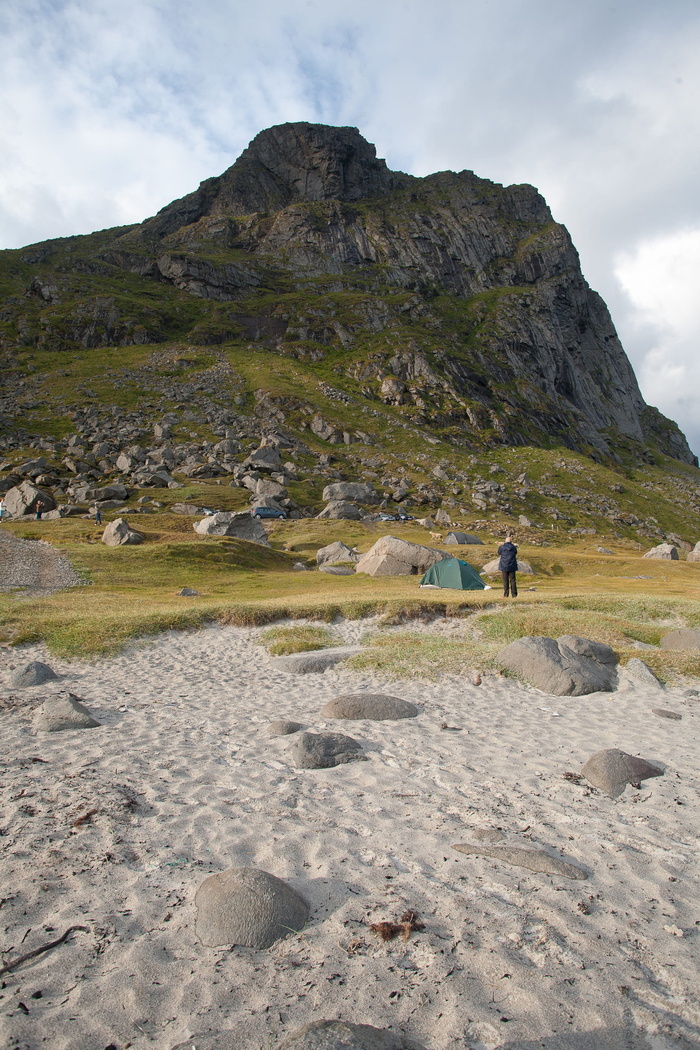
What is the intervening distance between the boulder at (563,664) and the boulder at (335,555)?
34691 mm

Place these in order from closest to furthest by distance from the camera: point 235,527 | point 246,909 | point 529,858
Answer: point 246,909
point 529,858
point 235,527

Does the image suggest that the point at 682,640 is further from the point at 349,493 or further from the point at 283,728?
the point at 349,493

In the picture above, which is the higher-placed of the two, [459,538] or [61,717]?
[459,538]

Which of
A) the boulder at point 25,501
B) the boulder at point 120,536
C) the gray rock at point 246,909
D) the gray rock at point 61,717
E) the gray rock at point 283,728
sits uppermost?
the boulder at point 25,501

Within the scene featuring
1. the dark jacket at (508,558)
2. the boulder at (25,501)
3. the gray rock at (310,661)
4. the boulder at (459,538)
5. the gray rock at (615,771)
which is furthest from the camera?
the boulder at (459,538)

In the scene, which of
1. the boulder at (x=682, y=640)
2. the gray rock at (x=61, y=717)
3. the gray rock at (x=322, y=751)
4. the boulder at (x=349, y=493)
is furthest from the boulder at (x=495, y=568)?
the gray rock at (x=61, y=717)

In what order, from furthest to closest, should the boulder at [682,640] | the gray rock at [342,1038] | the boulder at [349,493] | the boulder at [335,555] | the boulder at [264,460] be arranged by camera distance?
the boulder at [264,460], the boulder at [349,493], the boulder at [335,555], the boulder at [682,640], the gray rock at [342,1038]

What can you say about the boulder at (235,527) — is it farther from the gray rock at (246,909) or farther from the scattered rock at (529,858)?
the gray rock at (246,909)

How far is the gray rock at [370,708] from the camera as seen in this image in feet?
51.3

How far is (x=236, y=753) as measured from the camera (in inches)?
494

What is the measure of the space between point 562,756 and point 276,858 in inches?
308

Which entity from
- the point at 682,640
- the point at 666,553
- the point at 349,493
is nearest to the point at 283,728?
the point at 682,640

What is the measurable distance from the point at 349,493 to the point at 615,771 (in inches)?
3318

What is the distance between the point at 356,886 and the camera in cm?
725
